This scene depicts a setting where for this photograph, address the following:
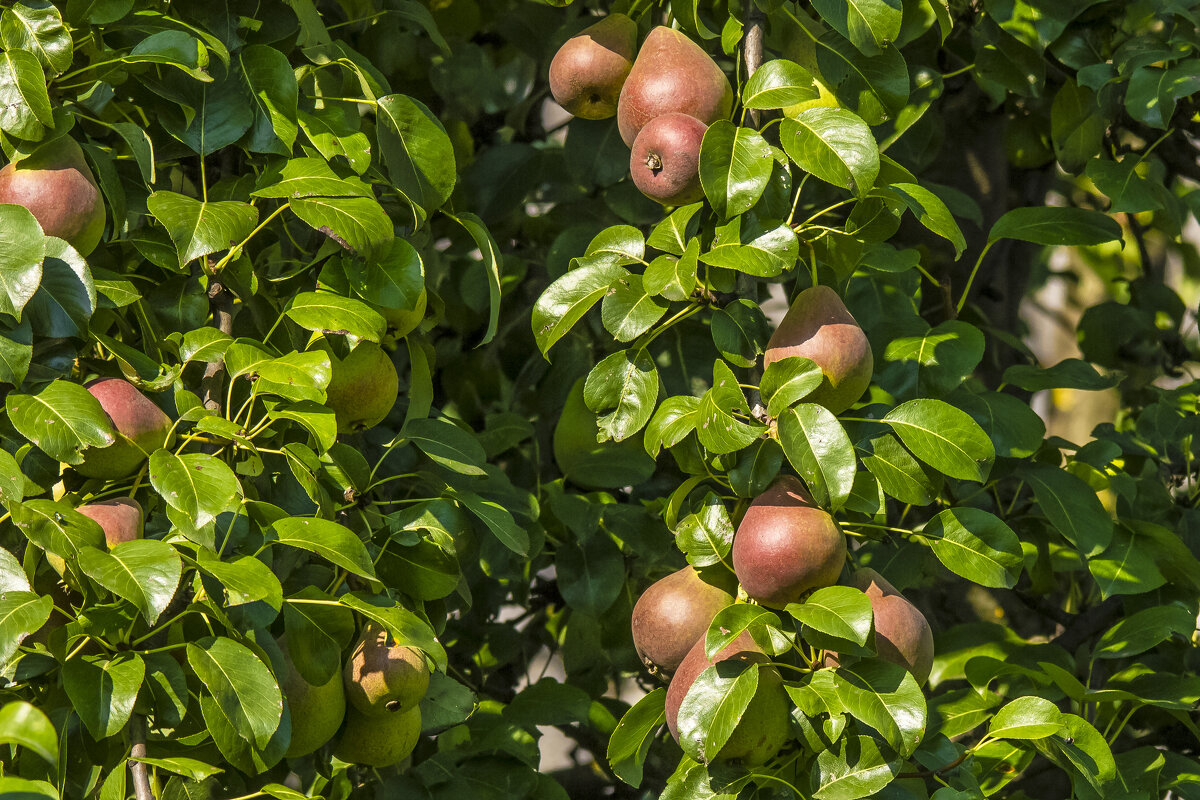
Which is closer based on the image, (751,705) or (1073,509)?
(751,705)

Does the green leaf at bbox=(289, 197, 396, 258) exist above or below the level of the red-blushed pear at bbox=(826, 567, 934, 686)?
above

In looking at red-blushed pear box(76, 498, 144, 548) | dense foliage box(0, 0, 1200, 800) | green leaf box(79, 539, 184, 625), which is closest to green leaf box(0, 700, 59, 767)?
dense foliage box(0, 0, 1200, 800)

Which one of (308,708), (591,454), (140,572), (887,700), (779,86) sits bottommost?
(591,454)

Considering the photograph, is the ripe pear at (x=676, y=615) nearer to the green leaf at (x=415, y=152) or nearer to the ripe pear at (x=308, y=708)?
the ripe pear at (x=308, y=708)

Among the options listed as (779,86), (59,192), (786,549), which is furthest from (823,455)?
(59,192)

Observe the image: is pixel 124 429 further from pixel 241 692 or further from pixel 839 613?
pixel 839 613

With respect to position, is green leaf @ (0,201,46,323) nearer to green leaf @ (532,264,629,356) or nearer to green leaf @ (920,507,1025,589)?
green leaf @ (532,264,629,356)

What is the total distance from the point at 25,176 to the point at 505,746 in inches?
28.9

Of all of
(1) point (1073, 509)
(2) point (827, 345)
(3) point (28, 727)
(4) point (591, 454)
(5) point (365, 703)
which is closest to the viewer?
(3) point (28, 727)

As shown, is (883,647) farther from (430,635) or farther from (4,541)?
(4,541)

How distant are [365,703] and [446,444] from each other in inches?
9.5

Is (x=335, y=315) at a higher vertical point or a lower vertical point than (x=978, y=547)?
higher

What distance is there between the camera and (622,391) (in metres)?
0.99

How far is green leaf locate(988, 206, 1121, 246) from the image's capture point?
4.03ft
